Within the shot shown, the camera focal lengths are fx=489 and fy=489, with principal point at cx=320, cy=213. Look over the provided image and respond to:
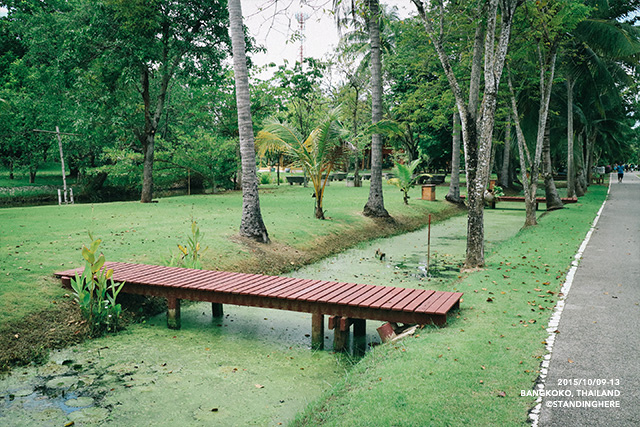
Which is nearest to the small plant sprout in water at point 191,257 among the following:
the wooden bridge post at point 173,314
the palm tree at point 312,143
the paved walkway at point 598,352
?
the wooden bridge post at point 173,314

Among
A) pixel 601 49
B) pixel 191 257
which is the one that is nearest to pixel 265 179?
pixel 601 49

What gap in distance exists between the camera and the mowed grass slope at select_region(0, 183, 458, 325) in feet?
25.6

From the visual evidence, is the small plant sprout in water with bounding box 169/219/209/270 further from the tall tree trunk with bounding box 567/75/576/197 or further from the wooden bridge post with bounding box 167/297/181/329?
the tall tree trunk with bounding box 567/75/576/197

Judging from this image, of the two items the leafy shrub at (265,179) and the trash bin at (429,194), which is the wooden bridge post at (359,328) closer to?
the trash bin at (429,194)

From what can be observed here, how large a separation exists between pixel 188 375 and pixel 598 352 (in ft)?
14.8

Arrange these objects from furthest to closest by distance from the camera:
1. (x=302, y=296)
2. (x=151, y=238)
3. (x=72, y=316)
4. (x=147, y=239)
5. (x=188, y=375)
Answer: (x=151, y=238) < (x=147, y=239) < (x=72, y=316) < (x=302, y=296) < (x=188, y=375)

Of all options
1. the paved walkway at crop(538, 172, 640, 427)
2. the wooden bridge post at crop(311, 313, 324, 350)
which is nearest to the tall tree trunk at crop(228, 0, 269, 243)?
the wooden bridge post at crop(311, 313, 324, 350)

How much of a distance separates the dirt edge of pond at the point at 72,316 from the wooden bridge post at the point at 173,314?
2.09ft

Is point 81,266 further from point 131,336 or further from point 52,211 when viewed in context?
point 52,211

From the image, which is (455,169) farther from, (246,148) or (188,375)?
(188,375)

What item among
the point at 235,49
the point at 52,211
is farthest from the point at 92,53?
the point at 235,49

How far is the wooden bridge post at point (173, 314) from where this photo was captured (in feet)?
24.3

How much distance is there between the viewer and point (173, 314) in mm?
7449

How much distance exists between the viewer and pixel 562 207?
22.1m
